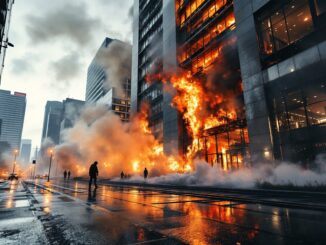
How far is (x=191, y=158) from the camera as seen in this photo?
997 inches

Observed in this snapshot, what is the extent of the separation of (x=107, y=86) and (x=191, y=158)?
66.4m

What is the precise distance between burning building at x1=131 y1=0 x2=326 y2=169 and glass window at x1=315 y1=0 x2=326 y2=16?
7 cm

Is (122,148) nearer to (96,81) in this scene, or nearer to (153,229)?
(153,229)

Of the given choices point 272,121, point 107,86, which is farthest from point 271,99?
point 107,86

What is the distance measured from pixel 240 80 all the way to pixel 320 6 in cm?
820

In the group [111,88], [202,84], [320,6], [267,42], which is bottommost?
[202,84]

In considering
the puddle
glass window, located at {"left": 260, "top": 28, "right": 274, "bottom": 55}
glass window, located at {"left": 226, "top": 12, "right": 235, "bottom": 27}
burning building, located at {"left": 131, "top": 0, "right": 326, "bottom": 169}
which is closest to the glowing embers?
glass window, located at {"left": 226, "top": 12, "right": 235, "bottom": 27}

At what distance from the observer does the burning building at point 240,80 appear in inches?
574

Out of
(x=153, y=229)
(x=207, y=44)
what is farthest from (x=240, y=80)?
(x=153, y=229)

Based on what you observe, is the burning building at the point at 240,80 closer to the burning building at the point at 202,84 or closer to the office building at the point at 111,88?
the burning building at the point at 202,84

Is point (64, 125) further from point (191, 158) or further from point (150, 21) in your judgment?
point (191, 158)

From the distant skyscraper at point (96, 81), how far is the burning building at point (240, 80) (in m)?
56.5

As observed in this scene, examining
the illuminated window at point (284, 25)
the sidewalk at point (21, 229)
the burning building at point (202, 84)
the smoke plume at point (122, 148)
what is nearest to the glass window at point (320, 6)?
the illuminated window at point (284, 25)

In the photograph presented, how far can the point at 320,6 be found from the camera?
14.6m
